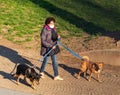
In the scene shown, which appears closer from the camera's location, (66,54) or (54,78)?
(54,78)

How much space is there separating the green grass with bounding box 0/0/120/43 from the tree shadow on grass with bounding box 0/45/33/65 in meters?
1.00

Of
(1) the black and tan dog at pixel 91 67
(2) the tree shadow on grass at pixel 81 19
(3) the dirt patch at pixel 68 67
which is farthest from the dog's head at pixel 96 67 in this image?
(2) the tree shadow on grass at pixel 81 19

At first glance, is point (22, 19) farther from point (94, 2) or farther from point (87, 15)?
point (94, 2)

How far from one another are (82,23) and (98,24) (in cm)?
68

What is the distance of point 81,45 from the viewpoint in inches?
576

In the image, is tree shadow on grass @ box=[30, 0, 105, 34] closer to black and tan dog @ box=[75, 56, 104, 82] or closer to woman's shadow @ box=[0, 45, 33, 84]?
woman's shadow @ box=[0, 45, 33, 84]

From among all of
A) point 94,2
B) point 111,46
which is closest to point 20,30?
point 111,46

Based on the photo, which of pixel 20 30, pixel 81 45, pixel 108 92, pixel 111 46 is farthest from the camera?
pixel 20 30

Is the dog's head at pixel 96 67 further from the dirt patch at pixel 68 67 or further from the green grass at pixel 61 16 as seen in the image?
the green grass at pixel 61 16

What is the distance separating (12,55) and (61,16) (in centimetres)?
565

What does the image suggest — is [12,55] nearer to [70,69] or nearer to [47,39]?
[70,69]

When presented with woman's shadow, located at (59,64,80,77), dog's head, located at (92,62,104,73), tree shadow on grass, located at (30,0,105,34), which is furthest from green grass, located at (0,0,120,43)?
dog's head, located at (92,62,104,73)

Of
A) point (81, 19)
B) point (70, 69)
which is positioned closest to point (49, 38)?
point (70, 69)

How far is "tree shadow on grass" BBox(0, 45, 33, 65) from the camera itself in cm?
1334
